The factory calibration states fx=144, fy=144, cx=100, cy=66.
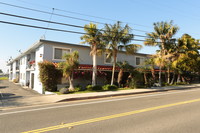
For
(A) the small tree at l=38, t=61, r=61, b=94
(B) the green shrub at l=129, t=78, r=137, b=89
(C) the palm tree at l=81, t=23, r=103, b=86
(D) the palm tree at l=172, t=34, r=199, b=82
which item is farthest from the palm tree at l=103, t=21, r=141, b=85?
(D) the palm tree at l=172, t=34, r=199, b=82

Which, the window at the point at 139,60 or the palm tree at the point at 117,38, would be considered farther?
the window at the point at 139,60

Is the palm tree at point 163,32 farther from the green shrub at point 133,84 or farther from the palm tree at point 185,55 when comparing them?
the green shrub at point 133,84

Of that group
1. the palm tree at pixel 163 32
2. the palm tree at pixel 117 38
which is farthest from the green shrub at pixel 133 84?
the palm tree at pixel 163 32

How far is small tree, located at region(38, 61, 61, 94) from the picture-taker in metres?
14.3

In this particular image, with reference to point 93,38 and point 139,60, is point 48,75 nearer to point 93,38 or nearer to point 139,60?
point 93,38

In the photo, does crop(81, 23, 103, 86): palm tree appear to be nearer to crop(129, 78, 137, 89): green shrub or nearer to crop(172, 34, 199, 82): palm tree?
crop(129, 78, 137, 89): green shrub

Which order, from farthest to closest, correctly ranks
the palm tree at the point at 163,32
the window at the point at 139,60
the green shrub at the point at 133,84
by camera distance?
the window at the point at 139,60 < the palm tree at the point at 163,32 < the green shrub at the point at 133,84

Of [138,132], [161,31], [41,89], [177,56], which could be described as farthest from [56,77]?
[177,56]

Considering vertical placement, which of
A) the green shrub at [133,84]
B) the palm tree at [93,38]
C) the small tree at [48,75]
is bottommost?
the green shrub at [133,84]

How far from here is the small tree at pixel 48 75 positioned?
14.3 m

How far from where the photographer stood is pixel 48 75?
14453 mm

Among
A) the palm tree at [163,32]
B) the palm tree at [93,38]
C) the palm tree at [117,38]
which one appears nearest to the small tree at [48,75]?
the palm tree at [93,38]

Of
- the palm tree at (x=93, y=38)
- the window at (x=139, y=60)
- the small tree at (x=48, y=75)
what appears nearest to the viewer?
the small tree at (x=48, y=75)

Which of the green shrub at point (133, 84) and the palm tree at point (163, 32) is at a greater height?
the palm tree at point (163, 32)
